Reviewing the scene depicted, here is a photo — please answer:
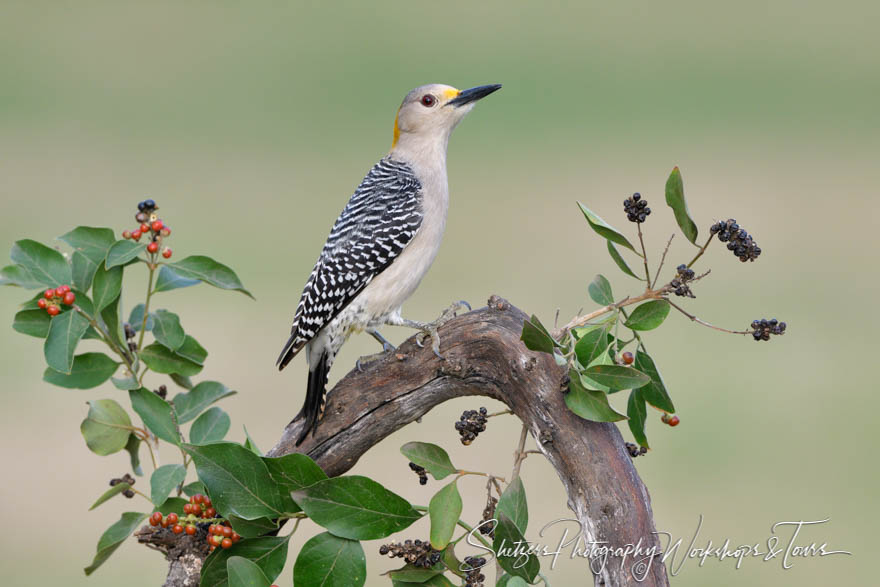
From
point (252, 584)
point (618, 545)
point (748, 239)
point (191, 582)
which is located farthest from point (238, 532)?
point (748, 239)

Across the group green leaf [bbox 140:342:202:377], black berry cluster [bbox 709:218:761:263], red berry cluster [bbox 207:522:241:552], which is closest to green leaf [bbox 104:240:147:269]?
green leaf [bbox 140:342:202:377]

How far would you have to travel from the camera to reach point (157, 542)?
195 centimetres

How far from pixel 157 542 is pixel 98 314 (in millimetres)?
537

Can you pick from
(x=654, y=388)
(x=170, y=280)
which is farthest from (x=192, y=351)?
(x=654, y=388)

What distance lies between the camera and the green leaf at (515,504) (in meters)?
1.58

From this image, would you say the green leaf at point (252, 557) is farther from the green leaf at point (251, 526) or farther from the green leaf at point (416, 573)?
the green leaf at point (416, 573)

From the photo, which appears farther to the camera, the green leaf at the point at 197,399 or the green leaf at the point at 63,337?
the green leaf at the point at 197,399

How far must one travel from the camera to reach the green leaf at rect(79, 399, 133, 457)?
80.5 inches

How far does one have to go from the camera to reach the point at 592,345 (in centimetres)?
169

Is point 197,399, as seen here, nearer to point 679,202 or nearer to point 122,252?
point 122,252

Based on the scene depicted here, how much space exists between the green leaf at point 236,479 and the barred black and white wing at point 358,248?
0.69 meters

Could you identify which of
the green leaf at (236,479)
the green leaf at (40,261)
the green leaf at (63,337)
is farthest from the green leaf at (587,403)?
the green leaf at (40,261)

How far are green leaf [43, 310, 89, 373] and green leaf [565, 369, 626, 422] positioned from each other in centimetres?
109

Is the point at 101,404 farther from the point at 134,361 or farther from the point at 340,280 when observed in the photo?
the point at 340,280
